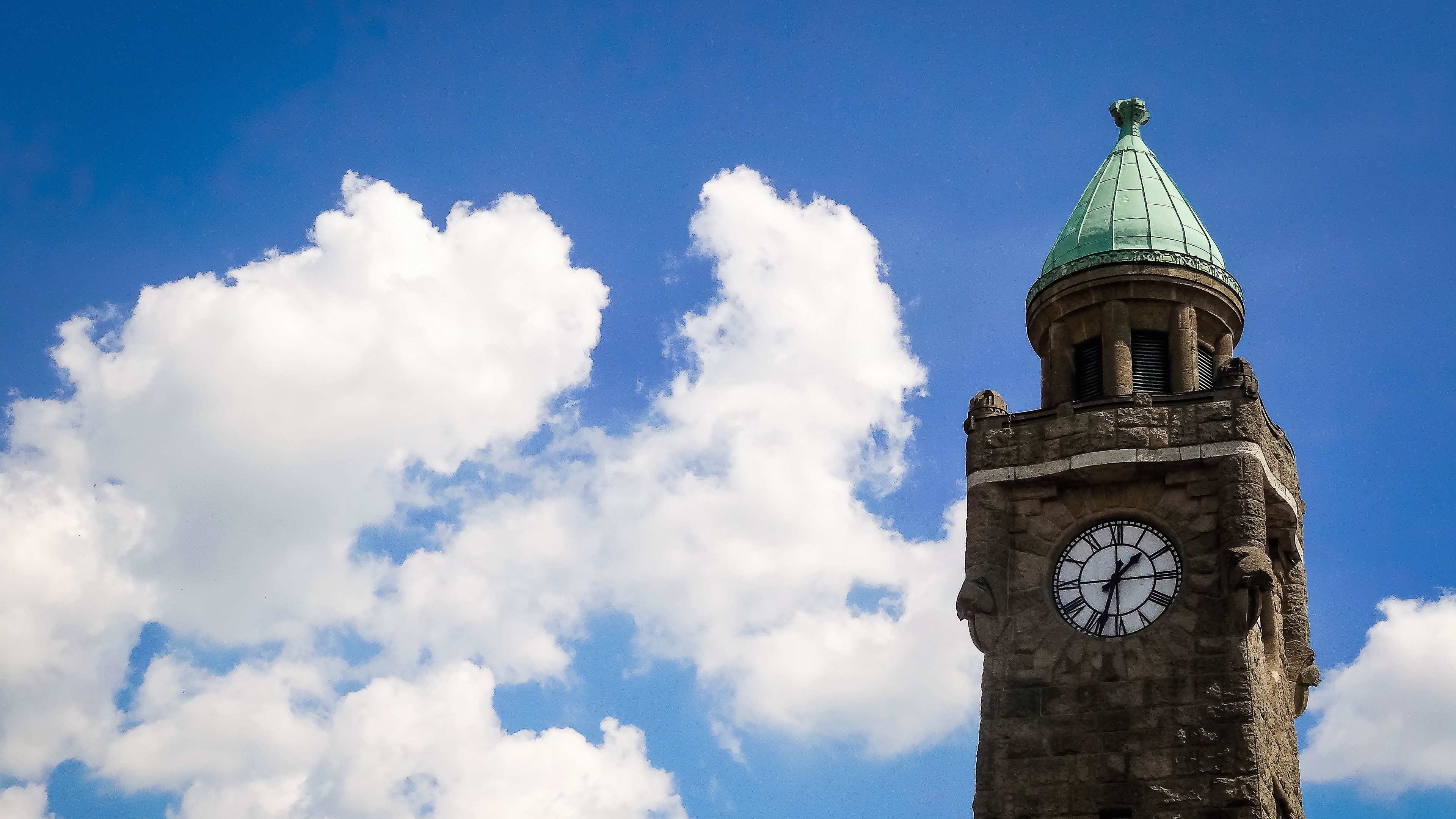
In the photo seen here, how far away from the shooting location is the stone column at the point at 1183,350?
34375 mm

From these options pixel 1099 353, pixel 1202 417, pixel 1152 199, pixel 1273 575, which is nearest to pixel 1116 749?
pixel 1273 575

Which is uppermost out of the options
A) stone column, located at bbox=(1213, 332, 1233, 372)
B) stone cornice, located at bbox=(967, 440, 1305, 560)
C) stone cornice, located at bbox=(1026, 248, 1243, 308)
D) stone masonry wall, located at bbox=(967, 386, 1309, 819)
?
stone cornice, located at bbox=(1026, 248, 1243, 308)

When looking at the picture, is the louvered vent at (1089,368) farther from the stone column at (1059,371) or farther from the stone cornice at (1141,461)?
the stone cornice at (1141,461)

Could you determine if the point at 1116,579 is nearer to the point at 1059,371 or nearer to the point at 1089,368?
the point at 1059,371

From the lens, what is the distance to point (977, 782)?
102 feet

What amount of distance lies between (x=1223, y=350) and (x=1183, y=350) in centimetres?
163

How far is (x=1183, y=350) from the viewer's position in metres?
34.8

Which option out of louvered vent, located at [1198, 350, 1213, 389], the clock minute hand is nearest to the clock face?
the clock minute hand

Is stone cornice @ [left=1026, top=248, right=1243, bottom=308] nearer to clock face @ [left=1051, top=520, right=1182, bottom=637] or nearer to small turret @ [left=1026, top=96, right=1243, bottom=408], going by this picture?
small turret @ [left=1026, top=96, right=1243, bottom=408]

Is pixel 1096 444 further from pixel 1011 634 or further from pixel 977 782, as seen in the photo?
pixel 977 782

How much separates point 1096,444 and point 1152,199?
640cm

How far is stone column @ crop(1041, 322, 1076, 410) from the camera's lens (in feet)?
116

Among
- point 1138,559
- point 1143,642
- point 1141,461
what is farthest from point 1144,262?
point 1143,642

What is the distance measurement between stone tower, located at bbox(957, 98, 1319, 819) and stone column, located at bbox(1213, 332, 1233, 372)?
0.17ft
